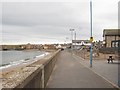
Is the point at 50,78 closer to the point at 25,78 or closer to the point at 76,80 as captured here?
the point at 76,80

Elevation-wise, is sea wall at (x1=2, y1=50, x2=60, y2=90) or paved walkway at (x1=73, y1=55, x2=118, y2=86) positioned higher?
sea wall at (x1=2, y1=50, x2=60, y2=90)

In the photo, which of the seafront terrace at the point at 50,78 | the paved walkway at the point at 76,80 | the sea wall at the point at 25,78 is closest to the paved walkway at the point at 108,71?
the seafront terrace at the point at 50,78

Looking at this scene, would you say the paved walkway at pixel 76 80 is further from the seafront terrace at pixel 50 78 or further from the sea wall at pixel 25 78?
the sea wall at pixel 25 78

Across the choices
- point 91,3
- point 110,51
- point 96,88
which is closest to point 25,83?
point 96,88

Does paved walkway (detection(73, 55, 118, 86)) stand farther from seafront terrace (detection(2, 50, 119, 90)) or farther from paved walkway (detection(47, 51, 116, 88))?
paved walkway (detection(47, 51, 116, 88))

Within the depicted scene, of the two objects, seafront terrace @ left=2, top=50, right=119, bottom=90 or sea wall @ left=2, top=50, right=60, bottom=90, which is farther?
seafront terrace @ left=2, top=50, right=119, bottom=90

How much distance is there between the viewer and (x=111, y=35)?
3910 inches

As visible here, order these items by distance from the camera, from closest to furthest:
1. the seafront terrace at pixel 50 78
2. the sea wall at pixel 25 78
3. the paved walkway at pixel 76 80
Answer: the sea wall at pixel 25 78 → the seafront terrace at pixel 50 78 → the paved walkway at pixel 76 80

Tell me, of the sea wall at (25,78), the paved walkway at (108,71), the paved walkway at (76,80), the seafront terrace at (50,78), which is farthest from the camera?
the paved walkway at (108,71)

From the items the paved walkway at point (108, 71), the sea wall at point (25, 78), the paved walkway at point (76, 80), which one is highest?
the sea wall at point (25, 78)

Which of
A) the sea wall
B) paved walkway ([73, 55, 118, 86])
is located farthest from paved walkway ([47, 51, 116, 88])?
the sea wall

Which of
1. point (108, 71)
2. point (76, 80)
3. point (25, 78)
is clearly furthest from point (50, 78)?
point (25, 78)

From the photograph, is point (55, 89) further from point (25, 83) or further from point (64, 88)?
point (25, 83)

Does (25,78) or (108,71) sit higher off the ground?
(25,78)
